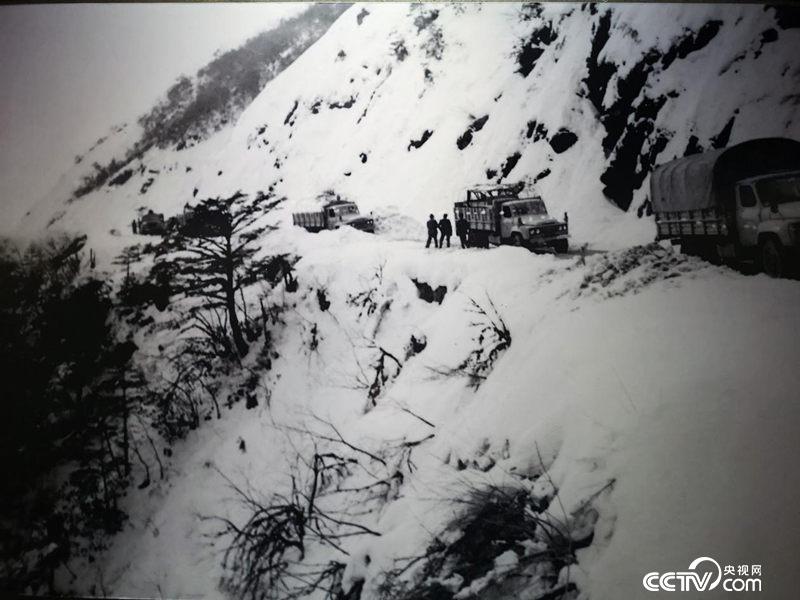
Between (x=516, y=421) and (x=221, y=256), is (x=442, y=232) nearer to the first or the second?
(x=516, y=421)

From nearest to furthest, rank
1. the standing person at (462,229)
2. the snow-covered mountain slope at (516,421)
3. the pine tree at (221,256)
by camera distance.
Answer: the snow-covered mountain slope at (516,421)
the standing person at (462,229)
the pine tree at (221,256)

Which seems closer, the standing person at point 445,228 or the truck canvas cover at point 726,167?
the truck canvas cover at point 726,167

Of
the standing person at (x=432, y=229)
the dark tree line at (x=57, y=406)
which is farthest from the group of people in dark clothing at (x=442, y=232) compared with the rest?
the dark tree line at (x=57, y=406)

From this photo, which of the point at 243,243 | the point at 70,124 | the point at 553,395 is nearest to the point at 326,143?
the point at 243,243

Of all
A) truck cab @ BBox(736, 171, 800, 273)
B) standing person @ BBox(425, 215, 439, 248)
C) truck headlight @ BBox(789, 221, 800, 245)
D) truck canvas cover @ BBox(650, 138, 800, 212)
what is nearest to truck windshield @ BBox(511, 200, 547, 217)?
standing person @ BBox(425, 215, 439, 248)

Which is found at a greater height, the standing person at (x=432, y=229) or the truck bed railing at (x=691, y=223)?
the standing person at (x=432, y=229)

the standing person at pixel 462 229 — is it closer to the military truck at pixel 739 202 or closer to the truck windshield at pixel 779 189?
the military truck at pixel 739 202
